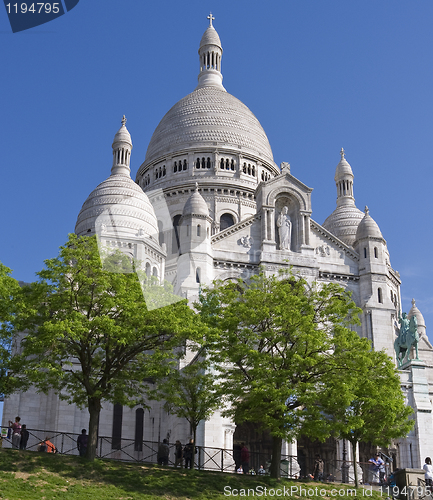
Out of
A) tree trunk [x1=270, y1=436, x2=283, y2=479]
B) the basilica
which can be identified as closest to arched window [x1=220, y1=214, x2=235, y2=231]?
the basilica

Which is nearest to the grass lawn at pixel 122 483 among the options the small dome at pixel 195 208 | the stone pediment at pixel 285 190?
the small dome at pixel 195 208

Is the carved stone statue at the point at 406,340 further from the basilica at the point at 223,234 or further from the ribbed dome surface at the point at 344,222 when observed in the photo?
the ribbed dome surface at the point at 344,222

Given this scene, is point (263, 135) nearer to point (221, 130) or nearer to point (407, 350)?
point (221, 130)

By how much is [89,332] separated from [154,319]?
9.77 ft

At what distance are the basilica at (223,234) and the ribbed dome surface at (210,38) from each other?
1121cm

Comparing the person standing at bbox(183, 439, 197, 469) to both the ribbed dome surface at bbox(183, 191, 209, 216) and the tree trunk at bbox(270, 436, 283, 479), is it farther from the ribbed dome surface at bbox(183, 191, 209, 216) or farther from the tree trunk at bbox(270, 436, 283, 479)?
the ribbed dome surface at bbox(183, 191, 209, 216)

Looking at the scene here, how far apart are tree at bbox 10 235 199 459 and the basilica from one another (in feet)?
12.6

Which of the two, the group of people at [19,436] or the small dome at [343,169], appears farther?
the small dome at [343,169]

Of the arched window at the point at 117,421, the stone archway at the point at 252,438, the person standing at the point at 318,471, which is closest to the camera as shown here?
the person standing at the point at 318,471

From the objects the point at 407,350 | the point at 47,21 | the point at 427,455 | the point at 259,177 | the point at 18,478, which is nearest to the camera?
the point at 47,21

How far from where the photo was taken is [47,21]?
12.9 m

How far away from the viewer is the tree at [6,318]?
107 ft

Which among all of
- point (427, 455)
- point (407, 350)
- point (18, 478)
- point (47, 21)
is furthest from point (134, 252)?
point (47, 21)

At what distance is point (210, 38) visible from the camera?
9150 cm
